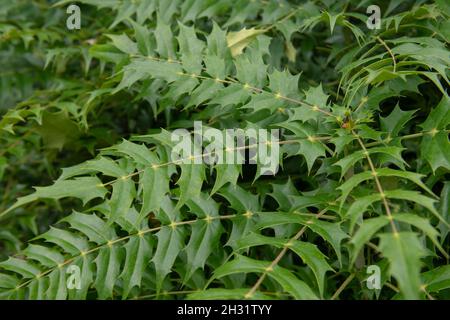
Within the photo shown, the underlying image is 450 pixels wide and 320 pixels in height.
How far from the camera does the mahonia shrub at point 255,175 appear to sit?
1.14m

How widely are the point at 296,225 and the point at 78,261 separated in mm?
551

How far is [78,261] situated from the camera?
1345 mm

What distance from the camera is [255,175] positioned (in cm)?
151

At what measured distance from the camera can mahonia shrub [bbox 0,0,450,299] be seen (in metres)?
1.14

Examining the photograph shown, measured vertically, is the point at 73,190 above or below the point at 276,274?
above
